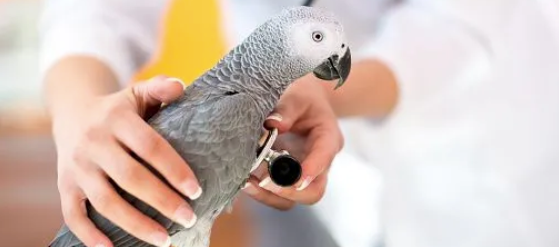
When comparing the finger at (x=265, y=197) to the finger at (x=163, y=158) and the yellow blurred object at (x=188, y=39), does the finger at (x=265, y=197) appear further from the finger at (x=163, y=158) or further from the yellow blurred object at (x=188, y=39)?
the yellow blurred object at (x=188, y=39)

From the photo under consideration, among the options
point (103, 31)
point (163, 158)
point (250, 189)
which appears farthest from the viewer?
point (103, 31)

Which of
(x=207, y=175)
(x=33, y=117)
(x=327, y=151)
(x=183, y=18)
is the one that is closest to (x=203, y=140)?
Answer: (x=207, y=175)

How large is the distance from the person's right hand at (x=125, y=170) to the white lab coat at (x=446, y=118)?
8.3 inches

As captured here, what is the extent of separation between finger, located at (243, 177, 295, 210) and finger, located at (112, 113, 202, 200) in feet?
0.28

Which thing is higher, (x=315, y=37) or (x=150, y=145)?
(x=315, y=37)

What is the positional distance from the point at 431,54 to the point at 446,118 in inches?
3.3

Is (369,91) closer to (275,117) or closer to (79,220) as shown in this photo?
(275,117)

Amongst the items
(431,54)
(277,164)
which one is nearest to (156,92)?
(277,164)

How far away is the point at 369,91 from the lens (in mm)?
761

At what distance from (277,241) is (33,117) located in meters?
0.35

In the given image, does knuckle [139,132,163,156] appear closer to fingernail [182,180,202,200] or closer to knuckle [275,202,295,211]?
fingernail [182,180,202,200]

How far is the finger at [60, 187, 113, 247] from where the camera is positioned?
456 millimetres

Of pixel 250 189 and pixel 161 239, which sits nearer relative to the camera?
pixel 161 239

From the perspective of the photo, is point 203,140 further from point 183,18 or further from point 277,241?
point 183,18
